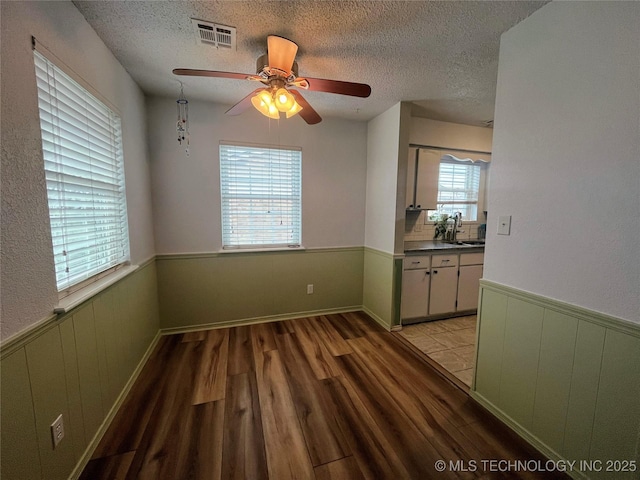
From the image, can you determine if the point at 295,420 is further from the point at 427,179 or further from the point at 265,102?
the point at 427,179

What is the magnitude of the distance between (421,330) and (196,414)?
2305 mm

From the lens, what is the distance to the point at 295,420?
5.36ft

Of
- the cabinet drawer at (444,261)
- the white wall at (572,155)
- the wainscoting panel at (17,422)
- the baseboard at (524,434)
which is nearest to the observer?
the wainscoting panel at (17,422)

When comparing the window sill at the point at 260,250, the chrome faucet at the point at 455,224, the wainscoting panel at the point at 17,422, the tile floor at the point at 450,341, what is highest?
the chrome faucet at the point at 455,224

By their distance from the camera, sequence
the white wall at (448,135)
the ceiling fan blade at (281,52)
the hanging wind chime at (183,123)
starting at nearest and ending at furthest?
1. the ceiling fan blade at (281,52)
2. the hanging wind chime at (183,123)
3. the white wall at (448,135)

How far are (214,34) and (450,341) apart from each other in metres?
3.25

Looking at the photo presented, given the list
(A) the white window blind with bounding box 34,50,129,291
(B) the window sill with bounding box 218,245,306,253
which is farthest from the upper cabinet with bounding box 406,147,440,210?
(A) the white window blind with bounding box 34,50,129,291

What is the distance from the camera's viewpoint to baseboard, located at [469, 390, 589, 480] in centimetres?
130

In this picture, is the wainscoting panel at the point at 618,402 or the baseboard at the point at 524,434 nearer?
the wainscoting panel at the point at 618,402

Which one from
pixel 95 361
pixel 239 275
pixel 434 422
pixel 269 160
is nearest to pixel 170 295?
pixel 239 275

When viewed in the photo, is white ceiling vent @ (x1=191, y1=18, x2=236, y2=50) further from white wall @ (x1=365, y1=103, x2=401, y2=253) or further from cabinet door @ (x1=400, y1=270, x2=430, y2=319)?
cabinet door @ (x1=400, y1=270, x2=430, y2=319)

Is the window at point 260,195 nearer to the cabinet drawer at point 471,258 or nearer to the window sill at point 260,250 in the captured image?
the window sill at point 260,250

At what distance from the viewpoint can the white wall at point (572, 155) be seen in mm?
1088

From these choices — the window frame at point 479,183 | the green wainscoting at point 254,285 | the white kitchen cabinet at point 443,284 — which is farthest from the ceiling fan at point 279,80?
the window frame at point 479,183
